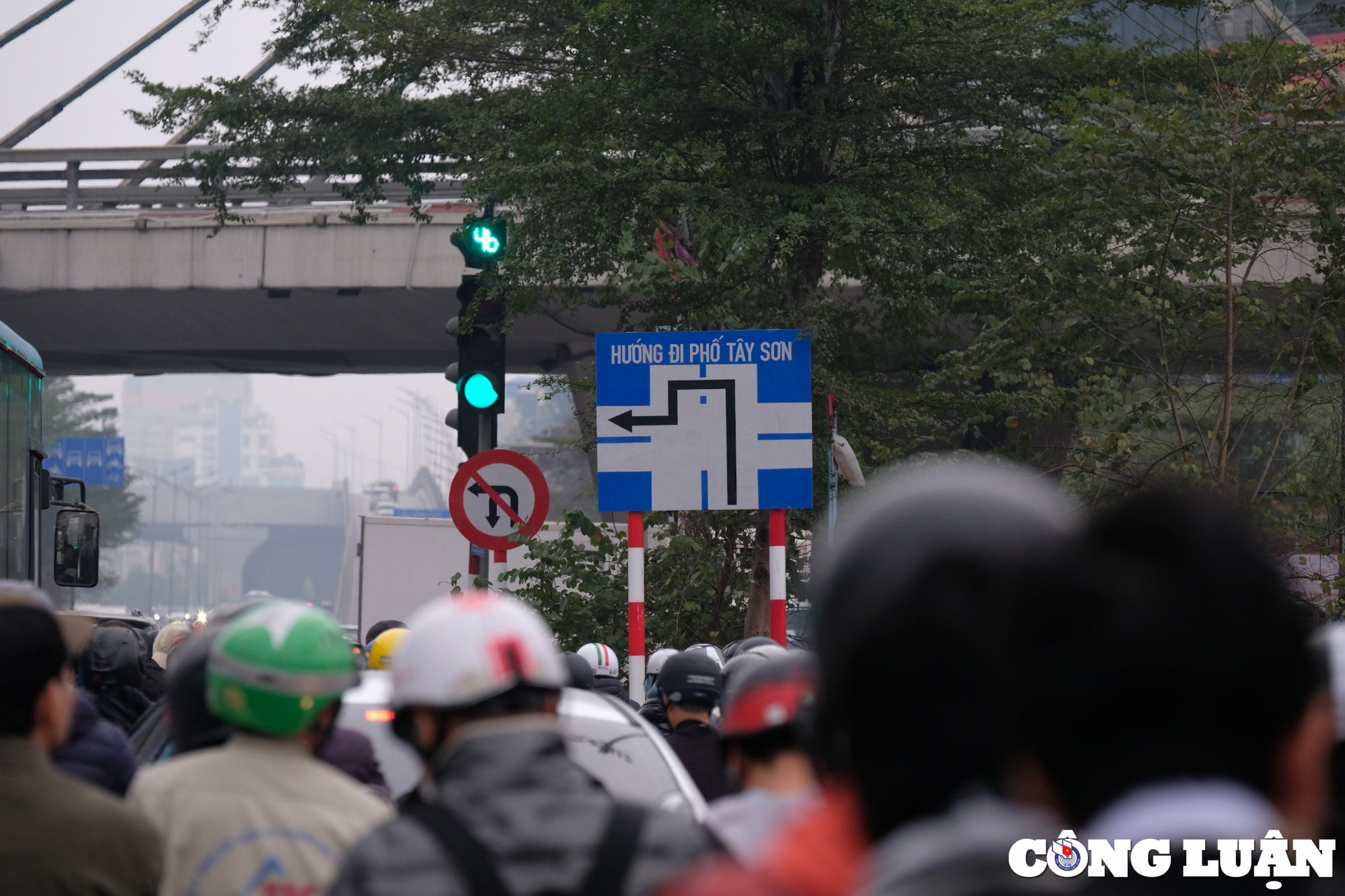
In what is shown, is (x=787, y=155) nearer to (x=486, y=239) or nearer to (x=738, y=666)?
(x=486, y=239)

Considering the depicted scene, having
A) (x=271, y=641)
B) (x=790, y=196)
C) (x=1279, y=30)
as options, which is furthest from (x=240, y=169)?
(x=271, y=641)

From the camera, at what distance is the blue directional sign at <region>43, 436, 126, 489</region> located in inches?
2271

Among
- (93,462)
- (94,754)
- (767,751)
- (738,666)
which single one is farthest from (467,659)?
(93,462)

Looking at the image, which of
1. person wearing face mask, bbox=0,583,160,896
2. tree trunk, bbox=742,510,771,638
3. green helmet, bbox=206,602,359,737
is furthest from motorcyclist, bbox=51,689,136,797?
tree trunk, bbox=742,510,771,638

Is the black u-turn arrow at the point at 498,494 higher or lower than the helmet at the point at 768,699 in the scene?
higher

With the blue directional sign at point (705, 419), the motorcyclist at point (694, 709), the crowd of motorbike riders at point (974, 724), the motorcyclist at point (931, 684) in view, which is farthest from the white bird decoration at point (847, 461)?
the motorcyclist at point (931, 684)

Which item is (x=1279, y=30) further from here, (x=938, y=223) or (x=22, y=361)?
(x=22, y=361)

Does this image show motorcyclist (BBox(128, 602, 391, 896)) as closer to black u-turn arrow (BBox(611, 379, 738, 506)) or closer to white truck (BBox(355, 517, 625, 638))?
black u-turn arrow (BBox(611, 379, 738, 506))

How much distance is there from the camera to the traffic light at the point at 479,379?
1038cm

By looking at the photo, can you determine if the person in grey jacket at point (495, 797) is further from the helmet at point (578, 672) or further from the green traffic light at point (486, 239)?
the green traffic light at point (486, 239)

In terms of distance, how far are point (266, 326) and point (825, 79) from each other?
61.8ft

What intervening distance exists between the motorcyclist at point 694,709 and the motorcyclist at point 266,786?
2.64 meters

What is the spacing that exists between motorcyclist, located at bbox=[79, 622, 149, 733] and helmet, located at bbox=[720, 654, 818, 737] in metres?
4.45

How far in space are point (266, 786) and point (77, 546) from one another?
9.20 metres
